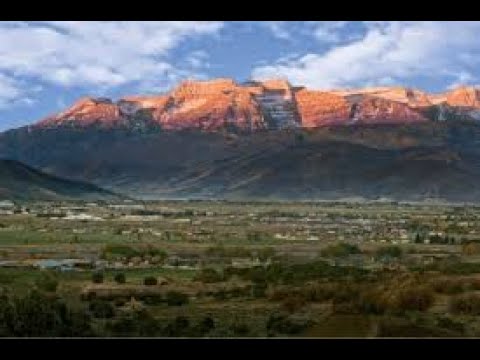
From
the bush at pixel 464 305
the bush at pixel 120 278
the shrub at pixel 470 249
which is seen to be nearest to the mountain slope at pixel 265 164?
the shrub at pixel 470 249

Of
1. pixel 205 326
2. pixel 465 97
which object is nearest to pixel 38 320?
pixel 205 326

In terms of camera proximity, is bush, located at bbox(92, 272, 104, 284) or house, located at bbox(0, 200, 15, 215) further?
house, located at bbox(0, 200, 15, 215)

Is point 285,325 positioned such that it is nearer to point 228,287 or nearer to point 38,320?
point 38,320

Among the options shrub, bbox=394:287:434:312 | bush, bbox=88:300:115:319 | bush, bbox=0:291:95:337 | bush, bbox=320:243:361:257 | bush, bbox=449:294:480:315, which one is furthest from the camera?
bush, bbox=320:243:361:257

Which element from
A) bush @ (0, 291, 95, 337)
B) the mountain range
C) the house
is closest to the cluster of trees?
bush @ (0, 291, 95, 337)

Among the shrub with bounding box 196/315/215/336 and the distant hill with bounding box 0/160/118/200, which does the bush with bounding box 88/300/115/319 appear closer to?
the shrub with bounding box 196/315/215/336
